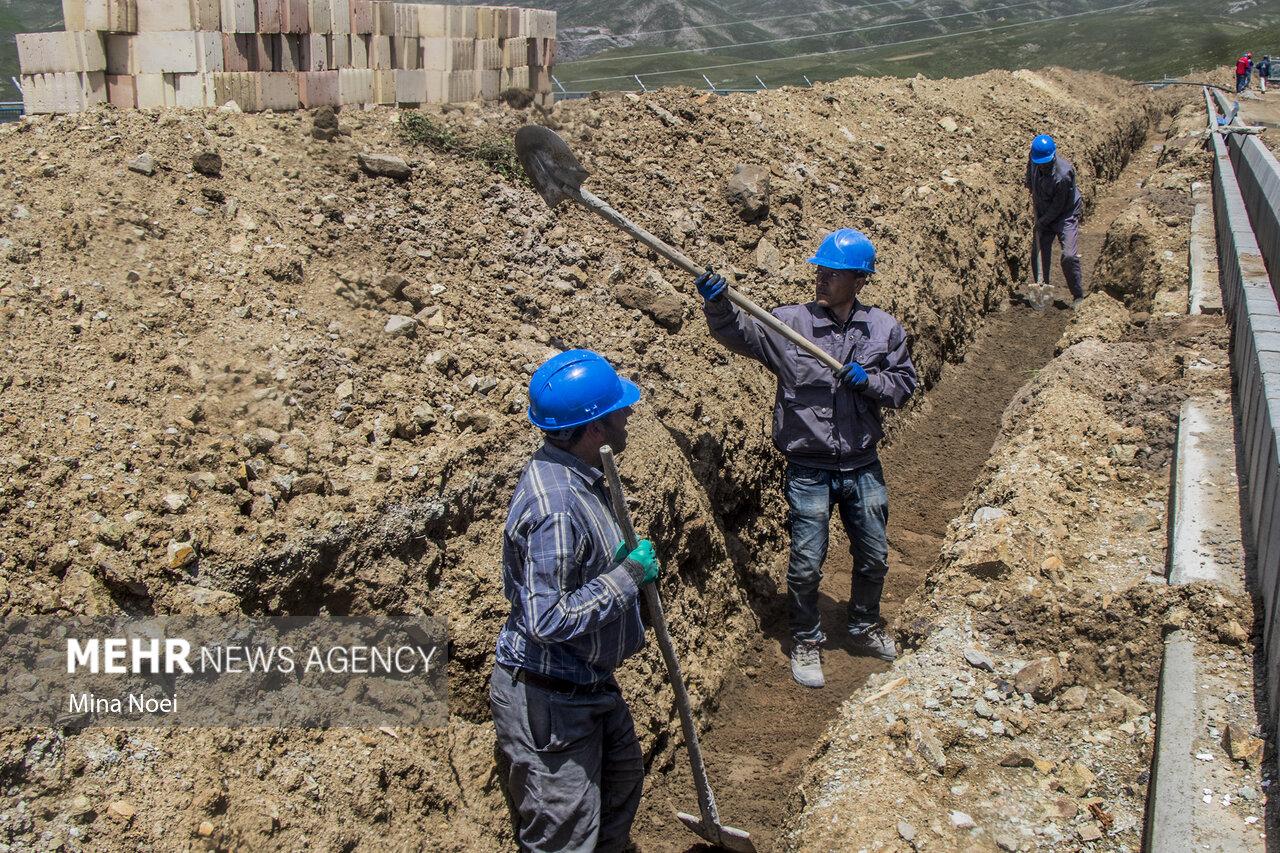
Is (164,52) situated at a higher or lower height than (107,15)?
lower

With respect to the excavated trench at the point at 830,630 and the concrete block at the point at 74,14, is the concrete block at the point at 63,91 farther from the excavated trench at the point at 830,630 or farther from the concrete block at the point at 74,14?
the excavated trench at the point at 830,630

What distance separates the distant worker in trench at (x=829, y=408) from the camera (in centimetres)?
453

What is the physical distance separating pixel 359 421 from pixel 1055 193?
8.44m

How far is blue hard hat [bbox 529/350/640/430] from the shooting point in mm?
2828

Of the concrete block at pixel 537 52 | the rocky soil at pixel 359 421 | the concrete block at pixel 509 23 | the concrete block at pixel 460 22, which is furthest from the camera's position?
the concrete block at pixel 537 52

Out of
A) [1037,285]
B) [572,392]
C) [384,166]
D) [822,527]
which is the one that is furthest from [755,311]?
[1037,285]

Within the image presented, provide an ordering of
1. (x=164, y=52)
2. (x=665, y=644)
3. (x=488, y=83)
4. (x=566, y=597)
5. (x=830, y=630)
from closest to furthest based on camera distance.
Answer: (x=566, y=597) → (x=665, y=644) → (x=830, y=630) → (x=164, y=52) → (x=488, y=83)

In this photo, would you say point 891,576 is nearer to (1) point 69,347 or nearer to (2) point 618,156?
(2) point 618,156

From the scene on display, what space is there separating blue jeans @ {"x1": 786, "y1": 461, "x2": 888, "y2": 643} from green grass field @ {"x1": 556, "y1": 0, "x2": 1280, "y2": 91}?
11.0 metres

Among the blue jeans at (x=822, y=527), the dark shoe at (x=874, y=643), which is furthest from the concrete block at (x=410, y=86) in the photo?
the dark shoe at (x=874, y=643)

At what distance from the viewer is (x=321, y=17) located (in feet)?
20.0

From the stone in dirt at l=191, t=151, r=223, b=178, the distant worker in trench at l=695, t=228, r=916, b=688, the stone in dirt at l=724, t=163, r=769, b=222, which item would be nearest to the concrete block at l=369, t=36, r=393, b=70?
the stone in dirt at l=191, t=151, r=223, b=178
